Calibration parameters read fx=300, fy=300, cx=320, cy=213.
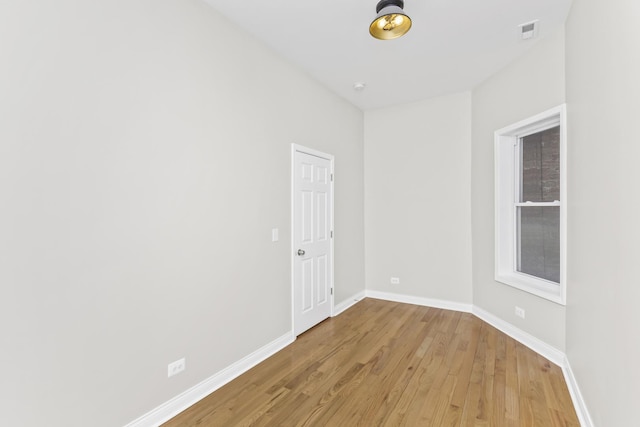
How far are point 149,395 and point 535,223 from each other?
382 cm

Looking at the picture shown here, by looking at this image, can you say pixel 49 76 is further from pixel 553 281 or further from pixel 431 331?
pixel 553 281

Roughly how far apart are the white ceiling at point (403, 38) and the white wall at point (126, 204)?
0.35 m

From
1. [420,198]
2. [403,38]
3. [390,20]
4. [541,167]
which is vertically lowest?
[420,198]

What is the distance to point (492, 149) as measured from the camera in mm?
3615

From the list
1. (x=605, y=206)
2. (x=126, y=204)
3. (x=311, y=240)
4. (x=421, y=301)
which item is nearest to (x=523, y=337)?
(x=421, y=301)

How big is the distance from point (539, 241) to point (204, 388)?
3.48 m

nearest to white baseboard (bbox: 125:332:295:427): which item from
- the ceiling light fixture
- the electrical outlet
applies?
the electrical outlet

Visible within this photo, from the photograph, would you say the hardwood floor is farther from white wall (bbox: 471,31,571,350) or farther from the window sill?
the window sill

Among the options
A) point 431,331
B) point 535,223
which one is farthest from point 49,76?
point 535,223

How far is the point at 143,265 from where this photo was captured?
1924 mm

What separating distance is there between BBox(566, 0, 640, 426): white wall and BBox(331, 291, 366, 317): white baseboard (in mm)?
2427

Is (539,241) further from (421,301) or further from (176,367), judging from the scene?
(176,367)

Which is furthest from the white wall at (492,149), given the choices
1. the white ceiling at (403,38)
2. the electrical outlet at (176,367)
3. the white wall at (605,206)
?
the electrical outlet at (176,367)

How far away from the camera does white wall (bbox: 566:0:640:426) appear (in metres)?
1.37
